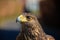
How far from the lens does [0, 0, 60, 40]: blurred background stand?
2.21 metres

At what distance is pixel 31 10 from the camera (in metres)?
2.35

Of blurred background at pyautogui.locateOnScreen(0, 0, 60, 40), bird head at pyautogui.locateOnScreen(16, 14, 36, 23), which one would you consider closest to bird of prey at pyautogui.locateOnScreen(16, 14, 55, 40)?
bird head at pyautogui.locateOnScreen(16, 14, 36, 23)

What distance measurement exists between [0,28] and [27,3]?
1.25 ft

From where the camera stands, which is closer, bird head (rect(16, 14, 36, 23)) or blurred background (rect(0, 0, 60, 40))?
bird head (rect(16, 14, 36, 23))

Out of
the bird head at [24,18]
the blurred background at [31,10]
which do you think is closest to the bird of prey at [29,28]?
the bird head at [24,18]

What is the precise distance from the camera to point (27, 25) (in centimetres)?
122

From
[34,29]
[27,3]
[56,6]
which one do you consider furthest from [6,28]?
[34,29]

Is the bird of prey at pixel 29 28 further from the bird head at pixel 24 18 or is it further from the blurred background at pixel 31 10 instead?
the blurred background at pixel 31 10

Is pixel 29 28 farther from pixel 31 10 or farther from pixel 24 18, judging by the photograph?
pixel 31 10

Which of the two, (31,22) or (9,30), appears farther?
(9,30)

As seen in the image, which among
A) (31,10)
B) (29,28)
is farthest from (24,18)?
(31,10)

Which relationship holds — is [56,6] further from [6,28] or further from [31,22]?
[31,22]

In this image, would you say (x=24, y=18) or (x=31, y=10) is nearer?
(x=24, y=18)

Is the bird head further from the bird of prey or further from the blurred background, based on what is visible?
the blurred background
